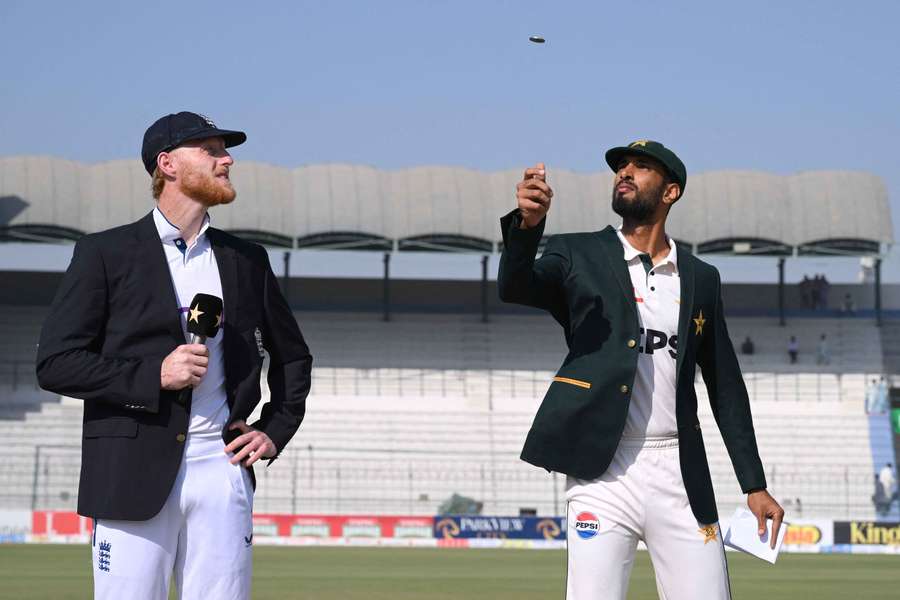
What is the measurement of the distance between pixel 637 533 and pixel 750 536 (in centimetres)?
65

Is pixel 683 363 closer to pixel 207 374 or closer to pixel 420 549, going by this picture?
pixel 207 374

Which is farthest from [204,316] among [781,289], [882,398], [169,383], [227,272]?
[781,289]

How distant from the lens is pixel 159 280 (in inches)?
186

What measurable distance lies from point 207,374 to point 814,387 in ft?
124

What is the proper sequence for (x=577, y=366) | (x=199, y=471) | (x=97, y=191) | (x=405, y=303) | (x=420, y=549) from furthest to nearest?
(x=405, y=303)
(x=97, y=191)
(x=420, y=549)
(x=577, y=366)
(x=199, y=471)

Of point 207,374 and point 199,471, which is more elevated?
point 207,374

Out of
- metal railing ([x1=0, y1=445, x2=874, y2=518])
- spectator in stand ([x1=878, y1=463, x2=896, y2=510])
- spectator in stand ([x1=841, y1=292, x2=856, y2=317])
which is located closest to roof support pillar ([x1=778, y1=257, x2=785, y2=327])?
spectator in stand ([x1=841, y1=292, x2=856, y2=317])

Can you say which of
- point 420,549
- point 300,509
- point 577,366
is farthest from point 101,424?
point 300,509

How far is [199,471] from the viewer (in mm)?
4590

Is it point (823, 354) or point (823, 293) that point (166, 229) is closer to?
point (823, 354)

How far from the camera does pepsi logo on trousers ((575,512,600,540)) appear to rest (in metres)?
5.42

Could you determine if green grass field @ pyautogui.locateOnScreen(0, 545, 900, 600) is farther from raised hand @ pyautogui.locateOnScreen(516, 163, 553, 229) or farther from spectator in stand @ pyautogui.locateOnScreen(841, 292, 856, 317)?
spectator in stand @ pyautogui.locateOnScreen(841, 292, 856, 317)

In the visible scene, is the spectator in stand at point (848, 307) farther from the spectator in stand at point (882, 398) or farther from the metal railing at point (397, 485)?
the metal railing at point (397, 485)

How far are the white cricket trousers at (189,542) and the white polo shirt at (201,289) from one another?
0.23 feet
